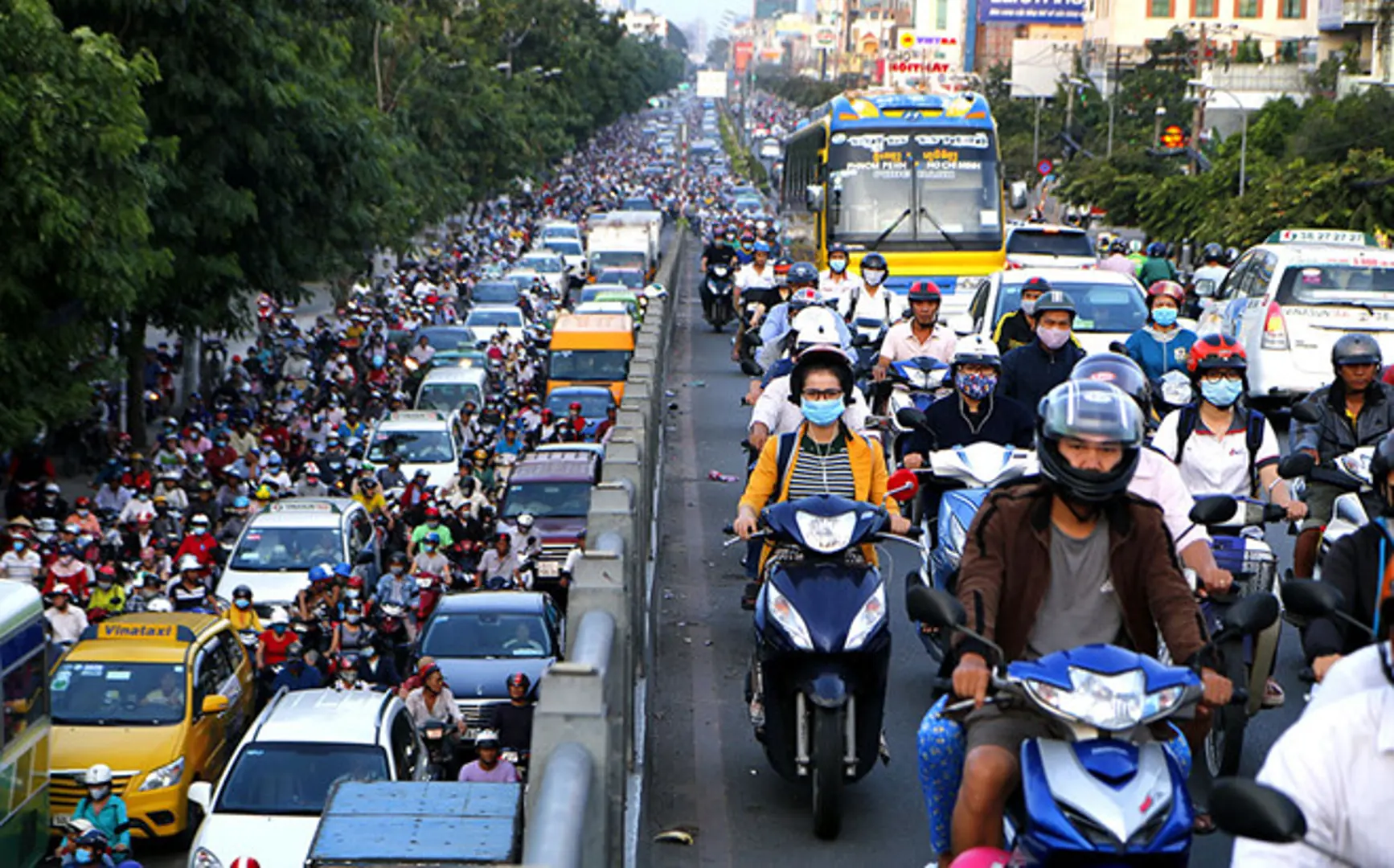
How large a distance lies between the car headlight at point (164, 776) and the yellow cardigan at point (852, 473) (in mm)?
5921

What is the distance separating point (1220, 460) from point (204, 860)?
5.94 m

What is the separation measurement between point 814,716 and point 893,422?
255 inches

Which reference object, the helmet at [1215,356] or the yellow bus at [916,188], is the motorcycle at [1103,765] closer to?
the helmet at [1215,356]

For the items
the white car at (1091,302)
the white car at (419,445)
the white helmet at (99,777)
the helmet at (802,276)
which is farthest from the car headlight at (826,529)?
the white car at (419,445)

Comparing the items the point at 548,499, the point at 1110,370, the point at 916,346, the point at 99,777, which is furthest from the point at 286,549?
the point at 1110,370

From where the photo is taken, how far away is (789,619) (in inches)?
360

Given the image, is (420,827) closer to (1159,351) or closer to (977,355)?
(977,355)

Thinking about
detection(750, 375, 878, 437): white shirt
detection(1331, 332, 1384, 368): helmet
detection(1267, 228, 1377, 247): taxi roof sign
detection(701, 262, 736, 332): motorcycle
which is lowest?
detection(701, 262, 736, 332): motorcycle

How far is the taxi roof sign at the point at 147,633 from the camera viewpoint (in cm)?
1559

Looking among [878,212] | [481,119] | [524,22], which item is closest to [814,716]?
[878,212]

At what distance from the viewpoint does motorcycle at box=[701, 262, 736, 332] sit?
41000 millimetres

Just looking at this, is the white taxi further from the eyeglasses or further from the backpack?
the eyeglasses

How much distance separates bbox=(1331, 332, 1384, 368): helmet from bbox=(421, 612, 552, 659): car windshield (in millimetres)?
6846

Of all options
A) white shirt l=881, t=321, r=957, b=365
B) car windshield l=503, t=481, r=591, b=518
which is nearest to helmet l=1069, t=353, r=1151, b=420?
white shirt l=881, t=321, r=957, b=365
